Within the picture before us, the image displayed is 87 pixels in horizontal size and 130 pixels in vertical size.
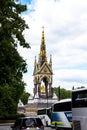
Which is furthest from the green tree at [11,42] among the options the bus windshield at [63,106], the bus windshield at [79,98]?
the bus windshield at [63,106]

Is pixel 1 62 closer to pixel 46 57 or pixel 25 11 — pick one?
pixel 25 11

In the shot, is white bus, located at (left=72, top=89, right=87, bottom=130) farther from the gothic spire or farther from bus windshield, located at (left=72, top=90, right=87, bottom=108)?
the gothic spire

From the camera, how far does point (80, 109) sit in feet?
94.4

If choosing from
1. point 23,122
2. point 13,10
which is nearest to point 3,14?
point 13,10

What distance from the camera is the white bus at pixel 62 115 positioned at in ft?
153

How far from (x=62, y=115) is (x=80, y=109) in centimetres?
1939

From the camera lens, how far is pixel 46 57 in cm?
15012

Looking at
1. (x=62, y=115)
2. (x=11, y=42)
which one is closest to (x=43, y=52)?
(x=62, y=115)

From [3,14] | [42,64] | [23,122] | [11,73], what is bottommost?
[23,122]

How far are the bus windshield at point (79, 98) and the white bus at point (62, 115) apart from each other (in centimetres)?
1559

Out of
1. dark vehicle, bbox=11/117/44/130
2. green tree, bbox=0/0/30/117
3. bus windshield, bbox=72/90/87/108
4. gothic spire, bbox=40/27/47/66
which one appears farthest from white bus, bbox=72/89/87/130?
gothic spire, bbox=40/27/47/66

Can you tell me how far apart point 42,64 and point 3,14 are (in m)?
114

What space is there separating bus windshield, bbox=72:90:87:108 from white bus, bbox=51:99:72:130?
15586 mm

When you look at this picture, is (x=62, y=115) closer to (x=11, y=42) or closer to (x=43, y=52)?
(x=11, y=42)
